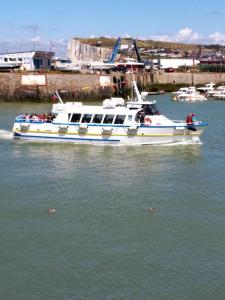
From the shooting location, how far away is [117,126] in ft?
105

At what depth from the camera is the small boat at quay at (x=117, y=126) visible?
31844 mm

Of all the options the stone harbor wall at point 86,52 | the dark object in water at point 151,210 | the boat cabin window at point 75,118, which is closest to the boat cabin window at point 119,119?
the boat cabin window at point 75,118

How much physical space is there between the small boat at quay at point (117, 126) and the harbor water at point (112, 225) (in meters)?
1.57

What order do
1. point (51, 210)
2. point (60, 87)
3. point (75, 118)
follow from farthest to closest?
point (60, 87) → point (75, 118) → point (51, 210)

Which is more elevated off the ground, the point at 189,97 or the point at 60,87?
the point at 60,87

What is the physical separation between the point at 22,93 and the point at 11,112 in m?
11.1

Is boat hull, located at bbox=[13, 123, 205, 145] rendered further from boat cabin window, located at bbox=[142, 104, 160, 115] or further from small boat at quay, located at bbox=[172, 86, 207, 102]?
small boat at quay, located at bbox=[172, 86, 207, 102]

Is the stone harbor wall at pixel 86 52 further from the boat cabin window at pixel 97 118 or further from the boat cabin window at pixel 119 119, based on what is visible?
the boat cabin window at pixel 119 119

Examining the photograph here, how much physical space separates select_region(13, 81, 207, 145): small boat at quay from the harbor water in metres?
1.57

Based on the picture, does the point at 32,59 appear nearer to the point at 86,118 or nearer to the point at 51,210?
the point at 86,118

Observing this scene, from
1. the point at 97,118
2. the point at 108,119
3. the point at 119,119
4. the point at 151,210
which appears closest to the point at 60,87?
the point at 97,118

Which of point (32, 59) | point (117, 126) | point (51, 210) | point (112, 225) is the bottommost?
point (112, 225)

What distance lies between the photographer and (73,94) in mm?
63375

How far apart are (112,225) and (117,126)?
14.3 meters
